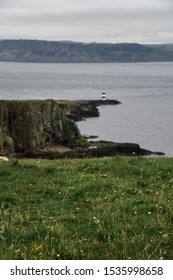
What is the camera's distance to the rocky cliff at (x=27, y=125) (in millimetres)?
54031

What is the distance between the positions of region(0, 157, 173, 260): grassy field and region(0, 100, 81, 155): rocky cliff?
3627 cm

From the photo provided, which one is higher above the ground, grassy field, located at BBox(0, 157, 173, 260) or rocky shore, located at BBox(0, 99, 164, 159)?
grassy field, located at BBox(0, 157, 173, 260)

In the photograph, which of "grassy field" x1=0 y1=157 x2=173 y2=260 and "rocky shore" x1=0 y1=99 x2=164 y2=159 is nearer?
"grassy field" x1=0 y1=157 x2=173 y2=260

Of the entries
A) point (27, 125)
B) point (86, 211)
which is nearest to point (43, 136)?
point (27, 125)

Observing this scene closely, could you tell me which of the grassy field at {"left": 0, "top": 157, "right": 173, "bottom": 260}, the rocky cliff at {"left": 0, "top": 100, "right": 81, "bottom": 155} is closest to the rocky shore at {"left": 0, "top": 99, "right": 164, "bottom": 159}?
the rocky cliff at {"left": 0, "top": 100, "right": 81, "bottom": 155}

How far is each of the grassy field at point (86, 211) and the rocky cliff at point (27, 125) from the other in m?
36.3

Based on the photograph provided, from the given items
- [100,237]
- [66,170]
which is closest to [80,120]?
[66,170]

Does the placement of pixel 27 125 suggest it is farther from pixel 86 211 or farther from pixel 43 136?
pixel 86 211

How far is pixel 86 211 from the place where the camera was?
984 centimetres

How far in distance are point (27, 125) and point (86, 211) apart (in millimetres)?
47451

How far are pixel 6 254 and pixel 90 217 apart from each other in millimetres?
2329

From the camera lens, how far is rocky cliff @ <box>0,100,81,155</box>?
54.0m

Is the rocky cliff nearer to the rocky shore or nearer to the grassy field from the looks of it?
the rocky shore

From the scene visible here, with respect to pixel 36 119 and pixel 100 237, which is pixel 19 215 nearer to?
pixel 100 237
